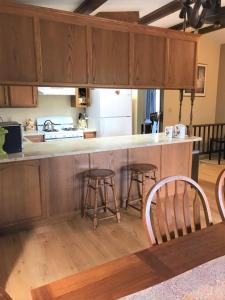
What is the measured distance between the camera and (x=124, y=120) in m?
5.25

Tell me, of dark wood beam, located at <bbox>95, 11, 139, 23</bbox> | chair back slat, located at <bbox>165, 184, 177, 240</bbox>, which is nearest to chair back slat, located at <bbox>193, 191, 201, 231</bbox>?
chair back slat, located at <bbox>165, 184, 177, 240</bbox>

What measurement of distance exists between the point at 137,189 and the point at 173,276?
245 centimetres

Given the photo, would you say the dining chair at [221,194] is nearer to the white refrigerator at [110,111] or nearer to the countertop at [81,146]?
the countertop at [81,146]

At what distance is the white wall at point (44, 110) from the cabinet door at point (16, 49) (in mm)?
2484

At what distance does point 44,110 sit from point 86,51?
2.64 metres

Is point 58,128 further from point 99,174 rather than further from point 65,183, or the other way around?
point 99,174

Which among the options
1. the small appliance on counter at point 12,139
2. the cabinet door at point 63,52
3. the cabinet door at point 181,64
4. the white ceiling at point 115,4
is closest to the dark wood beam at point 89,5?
the white ceiling at point 115,4

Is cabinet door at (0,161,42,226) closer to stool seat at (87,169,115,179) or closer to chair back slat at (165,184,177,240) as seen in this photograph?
stool seat at (87,169,115,179)

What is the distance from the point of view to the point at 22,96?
14.6 ft

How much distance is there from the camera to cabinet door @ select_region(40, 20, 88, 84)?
252 centimetres

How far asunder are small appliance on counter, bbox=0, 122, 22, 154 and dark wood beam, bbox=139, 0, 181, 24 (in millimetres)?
2777

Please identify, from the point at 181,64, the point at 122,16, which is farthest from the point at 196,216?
the point at 122,16

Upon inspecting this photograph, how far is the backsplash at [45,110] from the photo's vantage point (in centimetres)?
477

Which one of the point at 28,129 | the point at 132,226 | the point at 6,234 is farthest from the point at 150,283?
the point at 28,129
